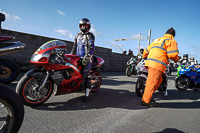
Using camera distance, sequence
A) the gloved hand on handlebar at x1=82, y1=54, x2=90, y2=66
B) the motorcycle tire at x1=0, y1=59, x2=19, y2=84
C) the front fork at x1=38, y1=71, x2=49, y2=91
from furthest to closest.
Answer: the motorcycle tire at x1=0, y1=59, x2=19, y2=84 → the gloved hand on handlebar at x1=82, y1=54, x2=90, y2=66 → the front fork at x1=38, y1=71, x2=49, y2=91

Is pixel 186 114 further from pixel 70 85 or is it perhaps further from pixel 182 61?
pixel 182 61

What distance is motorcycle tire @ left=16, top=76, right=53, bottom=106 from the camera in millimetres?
2192

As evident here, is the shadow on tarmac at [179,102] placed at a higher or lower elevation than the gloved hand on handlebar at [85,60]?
lower

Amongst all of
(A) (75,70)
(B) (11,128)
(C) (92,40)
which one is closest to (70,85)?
(A) (75,70)

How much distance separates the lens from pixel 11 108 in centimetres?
125

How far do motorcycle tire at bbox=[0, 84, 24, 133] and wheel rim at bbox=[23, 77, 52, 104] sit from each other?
102cm

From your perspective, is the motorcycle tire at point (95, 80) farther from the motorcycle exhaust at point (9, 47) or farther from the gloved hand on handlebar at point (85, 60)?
the motorcycle exhaust at point (9, 47)

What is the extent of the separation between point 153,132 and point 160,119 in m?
0.56

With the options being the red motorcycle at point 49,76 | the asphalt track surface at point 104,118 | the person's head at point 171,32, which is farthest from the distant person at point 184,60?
the red motorcycle at point 49,76

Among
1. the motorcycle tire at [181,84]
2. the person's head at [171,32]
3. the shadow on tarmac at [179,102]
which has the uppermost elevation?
the person's head at [171,32]

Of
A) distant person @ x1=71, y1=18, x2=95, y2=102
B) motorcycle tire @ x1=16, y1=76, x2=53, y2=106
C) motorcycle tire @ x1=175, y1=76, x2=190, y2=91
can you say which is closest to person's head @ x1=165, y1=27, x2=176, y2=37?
distant person @ x1=71, y1=18, x2=95, y2=102

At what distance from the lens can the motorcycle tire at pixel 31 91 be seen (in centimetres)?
219

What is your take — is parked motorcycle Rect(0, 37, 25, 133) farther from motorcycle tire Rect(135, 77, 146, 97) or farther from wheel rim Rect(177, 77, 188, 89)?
wheel rim Rect(177, 77, 188, 89)

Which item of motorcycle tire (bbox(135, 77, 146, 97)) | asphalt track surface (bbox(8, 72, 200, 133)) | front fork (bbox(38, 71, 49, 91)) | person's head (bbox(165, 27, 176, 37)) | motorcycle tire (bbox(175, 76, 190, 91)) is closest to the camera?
asphalt track surface (bbox(8, 72, 200, 133))
